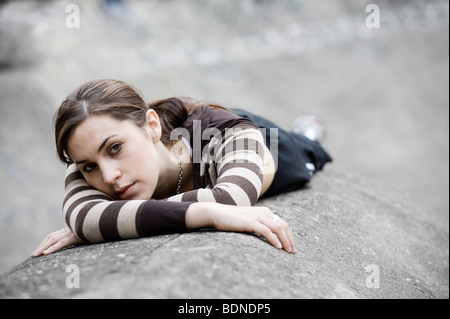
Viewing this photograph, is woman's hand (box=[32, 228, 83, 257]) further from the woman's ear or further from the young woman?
the woman's ear

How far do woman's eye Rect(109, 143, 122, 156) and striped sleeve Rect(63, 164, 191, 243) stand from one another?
158 mm

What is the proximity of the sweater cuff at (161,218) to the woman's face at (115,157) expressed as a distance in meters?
0.21

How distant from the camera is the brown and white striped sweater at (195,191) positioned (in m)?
1.34

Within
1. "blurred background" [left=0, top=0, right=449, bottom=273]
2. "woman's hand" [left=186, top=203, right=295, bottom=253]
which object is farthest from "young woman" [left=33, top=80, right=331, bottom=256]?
"blurred background" [left=0, top=0, right=449, bottom=273]

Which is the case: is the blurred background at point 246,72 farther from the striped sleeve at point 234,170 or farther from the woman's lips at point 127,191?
the woman's lips at point 127,191

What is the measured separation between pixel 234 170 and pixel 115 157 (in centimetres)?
38

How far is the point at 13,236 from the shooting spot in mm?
3484

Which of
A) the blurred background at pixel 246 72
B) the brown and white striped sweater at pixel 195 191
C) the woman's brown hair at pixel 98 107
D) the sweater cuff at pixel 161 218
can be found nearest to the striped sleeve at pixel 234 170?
the brown and white striped sweater at pixel 195 191

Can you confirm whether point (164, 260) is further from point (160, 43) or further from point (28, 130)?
point (160, 43)

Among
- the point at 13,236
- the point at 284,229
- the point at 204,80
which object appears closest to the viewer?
the point at 284,229

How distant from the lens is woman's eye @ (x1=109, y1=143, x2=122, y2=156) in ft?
4.95

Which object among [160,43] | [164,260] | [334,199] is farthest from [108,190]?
[160,43]

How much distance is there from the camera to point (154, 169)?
1.59 m
